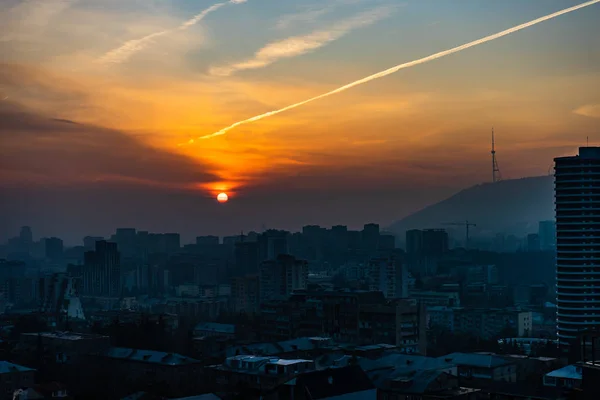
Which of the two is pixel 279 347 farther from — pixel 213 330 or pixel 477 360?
pixel 213 330

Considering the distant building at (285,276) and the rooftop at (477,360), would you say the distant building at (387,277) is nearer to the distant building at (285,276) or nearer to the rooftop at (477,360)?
the distant building at (285,276)

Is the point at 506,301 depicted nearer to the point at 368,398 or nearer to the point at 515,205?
the point at 368,398

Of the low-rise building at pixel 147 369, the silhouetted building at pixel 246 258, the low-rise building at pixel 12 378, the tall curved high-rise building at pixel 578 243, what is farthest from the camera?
the silhouetted building at pixel 246 258

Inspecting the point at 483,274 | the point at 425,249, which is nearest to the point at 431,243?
the point at 425,249

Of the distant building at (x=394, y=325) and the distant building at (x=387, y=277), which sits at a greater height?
the distant building at (x=387, y=277)

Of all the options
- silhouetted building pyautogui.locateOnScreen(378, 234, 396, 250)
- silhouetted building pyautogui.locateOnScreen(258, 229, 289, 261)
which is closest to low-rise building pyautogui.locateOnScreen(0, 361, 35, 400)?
silhouetted building pyautogui.locateOnScreen(258, 229, 289, 261)

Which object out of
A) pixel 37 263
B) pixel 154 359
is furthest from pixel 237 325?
pixel 37 263

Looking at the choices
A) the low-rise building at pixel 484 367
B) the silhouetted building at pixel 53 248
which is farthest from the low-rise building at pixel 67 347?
the silhouetted building at pixel 53 248

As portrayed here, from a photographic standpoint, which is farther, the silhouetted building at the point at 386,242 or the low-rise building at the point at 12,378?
the silhouetted building at the point at 386,242
